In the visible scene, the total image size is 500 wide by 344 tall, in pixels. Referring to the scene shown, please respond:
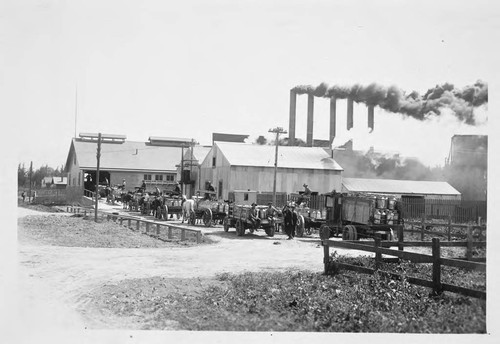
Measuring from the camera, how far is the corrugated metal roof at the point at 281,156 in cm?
2491

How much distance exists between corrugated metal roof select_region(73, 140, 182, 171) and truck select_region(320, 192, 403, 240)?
22.1 ft

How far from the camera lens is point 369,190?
28.9 metres

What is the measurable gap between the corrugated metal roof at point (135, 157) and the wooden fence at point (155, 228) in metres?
2.56

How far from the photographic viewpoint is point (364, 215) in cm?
1917

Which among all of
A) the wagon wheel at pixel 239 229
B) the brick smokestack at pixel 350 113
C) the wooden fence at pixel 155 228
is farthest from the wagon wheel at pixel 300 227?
the brick smokestack at pixel 350 113

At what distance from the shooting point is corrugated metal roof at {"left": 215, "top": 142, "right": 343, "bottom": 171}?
24906 millimetres

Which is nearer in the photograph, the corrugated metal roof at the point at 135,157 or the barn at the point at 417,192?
the corrugated metal roof at the point at 135,157

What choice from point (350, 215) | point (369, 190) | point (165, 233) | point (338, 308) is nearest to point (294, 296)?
point (338, 308)

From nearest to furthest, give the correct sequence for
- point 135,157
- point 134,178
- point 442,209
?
point 135,157 → point 442,209 → point 134,178

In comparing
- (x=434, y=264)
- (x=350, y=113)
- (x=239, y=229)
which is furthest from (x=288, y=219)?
(x=434, y=264)

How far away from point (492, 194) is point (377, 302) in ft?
11.7

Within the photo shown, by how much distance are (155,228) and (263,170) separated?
8.15m

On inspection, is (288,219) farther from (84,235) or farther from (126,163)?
(126,163)

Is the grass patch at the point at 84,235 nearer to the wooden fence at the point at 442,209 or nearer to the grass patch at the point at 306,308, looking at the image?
the grass patch at the point at 306,308
